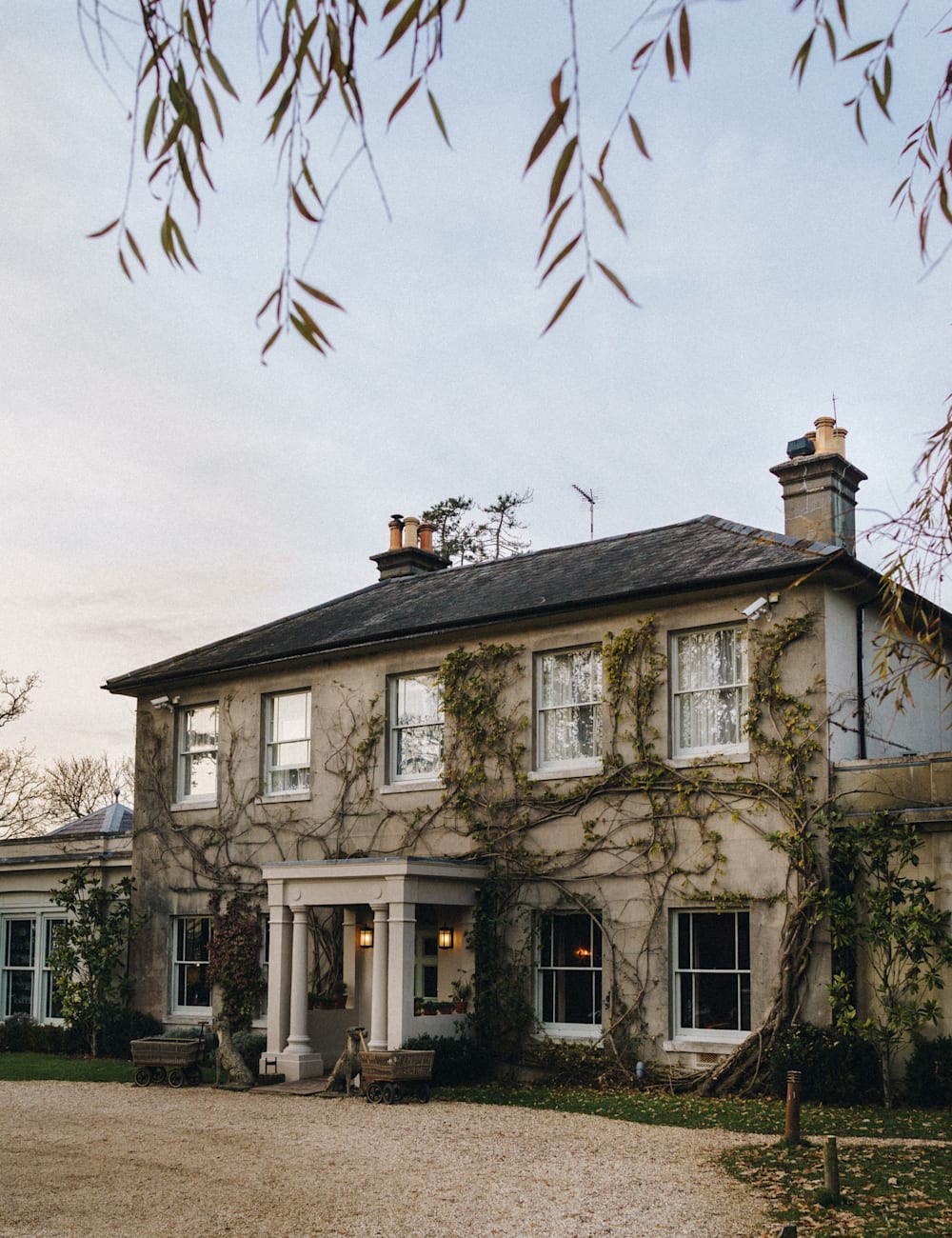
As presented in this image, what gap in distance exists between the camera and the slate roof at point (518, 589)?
57.7 ft

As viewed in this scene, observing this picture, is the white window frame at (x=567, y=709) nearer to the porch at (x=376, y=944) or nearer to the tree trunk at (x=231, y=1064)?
the porch at (x=376, y=944)

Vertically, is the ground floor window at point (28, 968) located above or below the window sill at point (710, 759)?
below

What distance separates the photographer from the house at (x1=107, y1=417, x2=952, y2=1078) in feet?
54.2

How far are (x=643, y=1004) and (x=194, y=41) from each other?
1484cm

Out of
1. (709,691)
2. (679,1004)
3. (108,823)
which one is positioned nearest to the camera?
(679,1004)

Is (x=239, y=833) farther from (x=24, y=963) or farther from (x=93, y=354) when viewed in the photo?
(x=93, y=354)

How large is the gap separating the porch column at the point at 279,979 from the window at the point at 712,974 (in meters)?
5.45

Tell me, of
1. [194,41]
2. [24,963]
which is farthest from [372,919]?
[194,41]

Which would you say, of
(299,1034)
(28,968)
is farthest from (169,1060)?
(28,968)

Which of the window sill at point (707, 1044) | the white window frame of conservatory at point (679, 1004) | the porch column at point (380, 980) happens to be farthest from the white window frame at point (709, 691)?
the porch column at point (380, 980)

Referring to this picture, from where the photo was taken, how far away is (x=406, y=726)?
20375 millimetres

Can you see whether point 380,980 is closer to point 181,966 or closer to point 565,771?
point 565,771

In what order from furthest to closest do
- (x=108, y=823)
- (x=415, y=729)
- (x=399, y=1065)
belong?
(x=108, y=823), (x=415, y=729), (x=399, y=1065)

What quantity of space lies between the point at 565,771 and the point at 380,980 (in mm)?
3725
